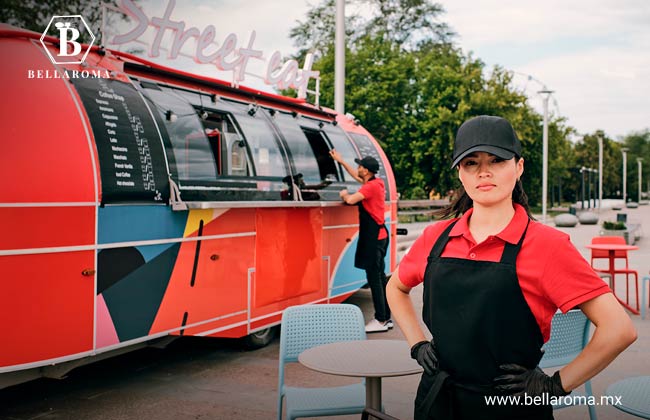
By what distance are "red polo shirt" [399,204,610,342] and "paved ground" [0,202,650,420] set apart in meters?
3.16

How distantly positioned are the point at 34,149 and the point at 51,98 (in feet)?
1.35

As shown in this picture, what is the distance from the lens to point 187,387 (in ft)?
18.4

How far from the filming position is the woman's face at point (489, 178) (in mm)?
2150

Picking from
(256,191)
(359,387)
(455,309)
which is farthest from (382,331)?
(455,309)

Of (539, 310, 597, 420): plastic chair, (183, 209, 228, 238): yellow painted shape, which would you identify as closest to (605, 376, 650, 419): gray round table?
(539, 310, 597, 420): plastic chair

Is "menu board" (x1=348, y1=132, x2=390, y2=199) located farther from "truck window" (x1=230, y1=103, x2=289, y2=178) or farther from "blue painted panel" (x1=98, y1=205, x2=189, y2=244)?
"blue painted panel" (x1=98, y1=205, x2=189, y2=244)

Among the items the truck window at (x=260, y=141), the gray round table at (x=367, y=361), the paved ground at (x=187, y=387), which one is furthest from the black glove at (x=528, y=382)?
the truck window at (x=260, y=141)

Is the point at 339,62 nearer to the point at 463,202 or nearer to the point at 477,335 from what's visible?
the point at 463,202

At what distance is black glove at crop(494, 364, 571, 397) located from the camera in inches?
76.5

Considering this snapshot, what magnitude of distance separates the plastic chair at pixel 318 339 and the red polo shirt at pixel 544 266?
76.7 inches

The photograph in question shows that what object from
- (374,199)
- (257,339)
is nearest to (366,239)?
(374,199)

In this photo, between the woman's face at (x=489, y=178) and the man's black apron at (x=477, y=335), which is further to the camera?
the woman's face at (x=489, y=178)

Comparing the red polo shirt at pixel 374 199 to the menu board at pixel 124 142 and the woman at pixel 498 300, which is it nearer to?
the menu board at pixel 124 142

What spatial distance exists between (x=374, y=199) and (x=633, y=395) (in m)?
Result: 4.92
